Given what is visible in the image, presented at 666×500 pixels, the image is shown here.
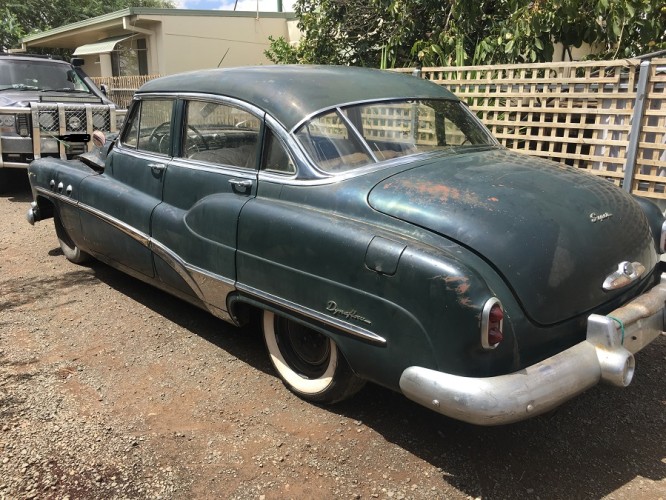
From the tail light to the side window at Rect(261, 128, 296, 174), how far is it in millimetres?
1368

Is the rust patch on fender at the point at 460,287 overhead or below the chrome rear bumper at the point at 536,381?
overhead

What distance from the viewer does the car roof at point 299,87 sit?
10.9 ft

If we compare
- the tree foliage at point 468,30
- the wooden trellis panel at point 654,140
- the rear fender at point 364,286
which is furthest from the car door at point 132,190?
the tree foliage at point 468,30

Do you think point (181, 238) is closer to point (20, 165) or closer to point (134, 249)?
point (134, 249)

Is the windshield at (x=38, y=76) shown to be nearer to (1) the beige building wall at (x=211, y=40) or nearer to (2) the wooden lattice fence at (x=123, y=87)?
(2) the wooden lattice fence at (x=123, y=87)

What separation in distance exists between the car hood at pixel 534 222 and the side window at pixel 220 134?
3.24ft

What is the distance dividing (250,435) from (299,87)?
1.97 m

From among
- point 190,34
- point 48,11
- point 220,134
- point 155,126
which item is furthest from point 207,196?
point 48,11

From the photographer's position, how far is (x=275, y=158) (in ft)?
10.8

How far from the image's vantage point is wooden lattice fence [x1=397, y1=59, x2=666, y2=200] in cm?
588

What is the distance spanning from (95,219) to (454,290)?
10.5 feet

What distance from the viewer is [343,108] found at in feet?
11.0

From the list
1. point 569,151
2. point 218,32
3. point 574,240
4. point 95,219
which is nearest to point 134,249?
point 95,219

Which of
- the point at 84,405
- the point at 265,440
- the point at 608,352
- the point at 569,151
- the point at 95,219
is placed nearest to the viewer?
the point at 608,352
